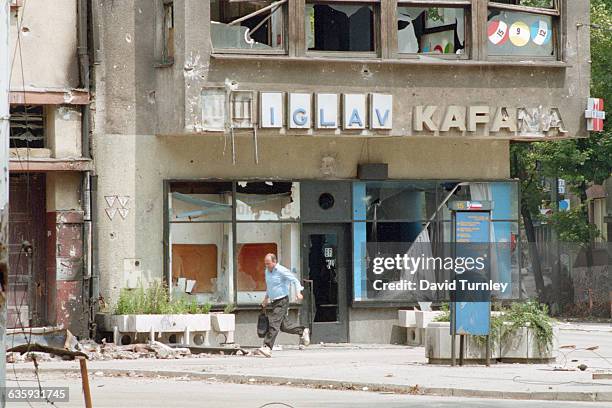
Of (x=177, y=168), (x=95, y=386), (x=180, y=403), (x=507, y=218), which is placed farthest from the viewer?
(x=507, y=218)

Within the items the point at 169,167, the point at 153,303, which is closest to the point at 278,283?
the point at 153,303

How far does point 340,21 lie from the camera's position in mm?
27391

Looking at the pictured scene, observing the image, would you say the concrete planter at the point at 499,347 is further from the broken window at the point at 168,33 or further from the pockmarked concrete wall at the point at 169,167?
the broken window at the point at 168,33

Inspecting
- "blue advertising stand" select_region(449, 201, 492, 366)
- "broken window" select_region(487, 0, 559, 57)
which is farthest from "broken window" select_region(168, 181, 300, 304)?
"blue advertising stand" select_region(449, 201, 492, 366)

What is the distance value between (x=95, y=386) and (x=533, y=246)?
30528 millimetres

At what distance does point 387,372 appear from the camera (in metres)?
19.6

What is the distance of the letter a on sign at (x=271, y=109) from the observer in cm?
2653

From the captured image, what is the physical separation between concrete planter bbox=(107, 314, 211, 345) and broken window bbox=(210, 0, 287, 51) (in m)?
5.20

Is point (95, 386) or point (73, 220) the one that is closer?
point (95, 386)

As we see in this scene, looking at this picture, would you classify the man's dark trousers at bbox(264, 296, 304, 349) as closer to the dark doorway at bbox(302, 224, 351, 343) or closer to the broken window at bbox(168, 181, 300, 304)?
the broken window at bbox(168, 181, 300, 304)

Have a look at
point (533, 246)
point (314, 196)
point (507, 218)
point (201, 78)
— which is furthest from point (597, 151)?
point (201, 78)

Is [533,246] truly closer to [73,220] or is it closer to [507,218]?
[507,218]

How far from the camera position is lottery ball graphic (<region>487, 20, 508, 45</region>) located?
2814 centimetres

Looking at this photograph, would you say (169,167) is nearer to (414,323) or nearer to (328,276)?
(328,276)
